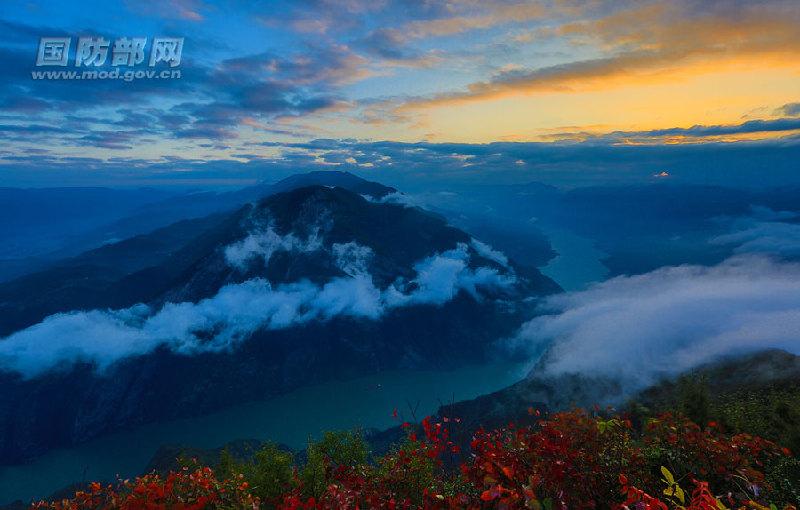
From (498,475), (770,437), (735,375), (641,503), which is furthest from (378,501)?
(735,375)

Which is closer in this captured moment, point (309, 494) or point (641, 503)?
point (641, 503)

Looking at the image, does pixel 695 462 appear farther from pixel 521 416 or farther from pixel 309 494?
pixel 521 416

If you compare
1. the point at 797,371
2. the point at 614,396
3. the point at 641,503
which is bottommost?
the point at 614,396

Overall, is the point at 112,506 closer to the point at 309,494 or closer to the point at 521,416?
the point at 309,494

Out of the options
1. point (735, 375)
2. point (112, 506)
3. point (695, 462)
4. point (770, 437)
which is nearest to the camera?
point (695, 462)

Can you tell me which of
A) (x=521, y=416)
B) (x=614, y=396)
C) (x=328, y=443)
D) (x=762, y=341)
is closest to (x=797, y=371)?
(x=762, y=341)

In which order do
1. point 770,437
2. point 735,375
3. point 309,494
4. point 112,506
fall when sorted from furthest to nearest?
point 735,375 < point 770,437 < point 309,494 < point 112,506

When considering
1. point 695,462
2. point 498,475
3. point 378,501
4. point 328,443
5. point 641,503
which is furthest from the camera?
point 328,443

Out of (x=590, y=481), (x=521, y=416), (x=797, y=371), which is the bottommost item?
(x=521, y=416)

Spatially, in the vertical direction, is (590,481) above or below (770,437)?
above
